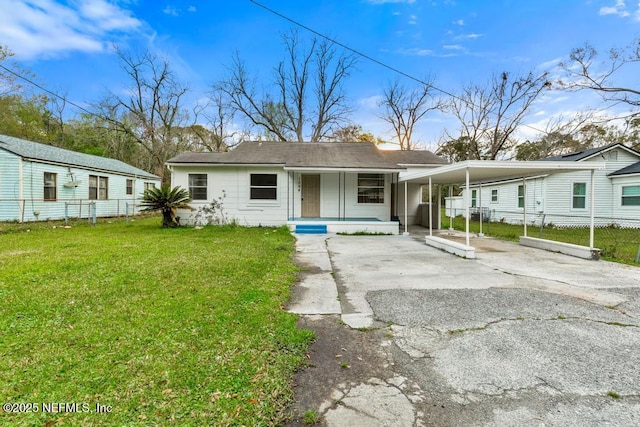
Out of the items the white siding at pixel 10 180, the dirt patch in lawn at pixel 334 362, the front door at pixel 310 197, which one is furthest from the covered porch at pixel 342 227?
the white siding at pixel 10 180

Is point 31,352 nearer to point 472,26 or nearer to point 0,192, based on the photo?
point 0,192

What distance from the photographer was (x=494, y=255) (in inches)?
285

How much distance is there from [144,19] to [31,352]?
1577 centimetres

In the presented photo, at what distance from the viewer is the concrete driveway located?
6.21ft

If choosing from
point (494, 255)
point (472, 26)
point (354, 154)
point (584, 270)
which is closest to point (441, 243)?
point (494, 255)

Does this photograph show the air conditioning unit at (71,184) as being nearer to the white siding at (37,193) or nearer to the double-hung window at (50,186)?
the white siding at (37,193)

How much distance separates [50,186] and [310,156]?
40.0 ft

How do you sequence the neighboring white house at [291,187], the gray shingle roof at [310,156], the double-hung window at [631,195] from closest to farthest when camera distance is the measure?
the neighboring white house at [291,187], the gray shingle roof at [310,156], the double-hung window at [631,195]

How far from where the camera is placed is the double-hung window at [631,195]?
13344 mm

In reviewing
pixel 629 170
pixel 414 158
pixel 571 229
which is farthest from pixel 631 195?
pixel 414 158

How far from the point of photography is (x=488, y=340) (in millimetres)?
2848

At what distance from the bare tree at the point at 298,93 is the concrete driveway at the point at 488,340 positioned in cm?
2380

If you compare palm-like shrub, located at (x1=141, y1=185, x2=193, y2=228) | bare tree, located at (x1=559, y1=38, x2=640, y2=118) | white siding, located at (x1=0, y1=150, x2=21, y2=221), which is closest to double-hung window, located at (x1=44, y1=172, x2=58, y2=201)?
white siding, located at (x1=0, y1=150, x2=21, y2=221)

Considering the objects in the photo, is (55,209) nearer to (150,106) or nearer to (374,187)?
(374,187)
